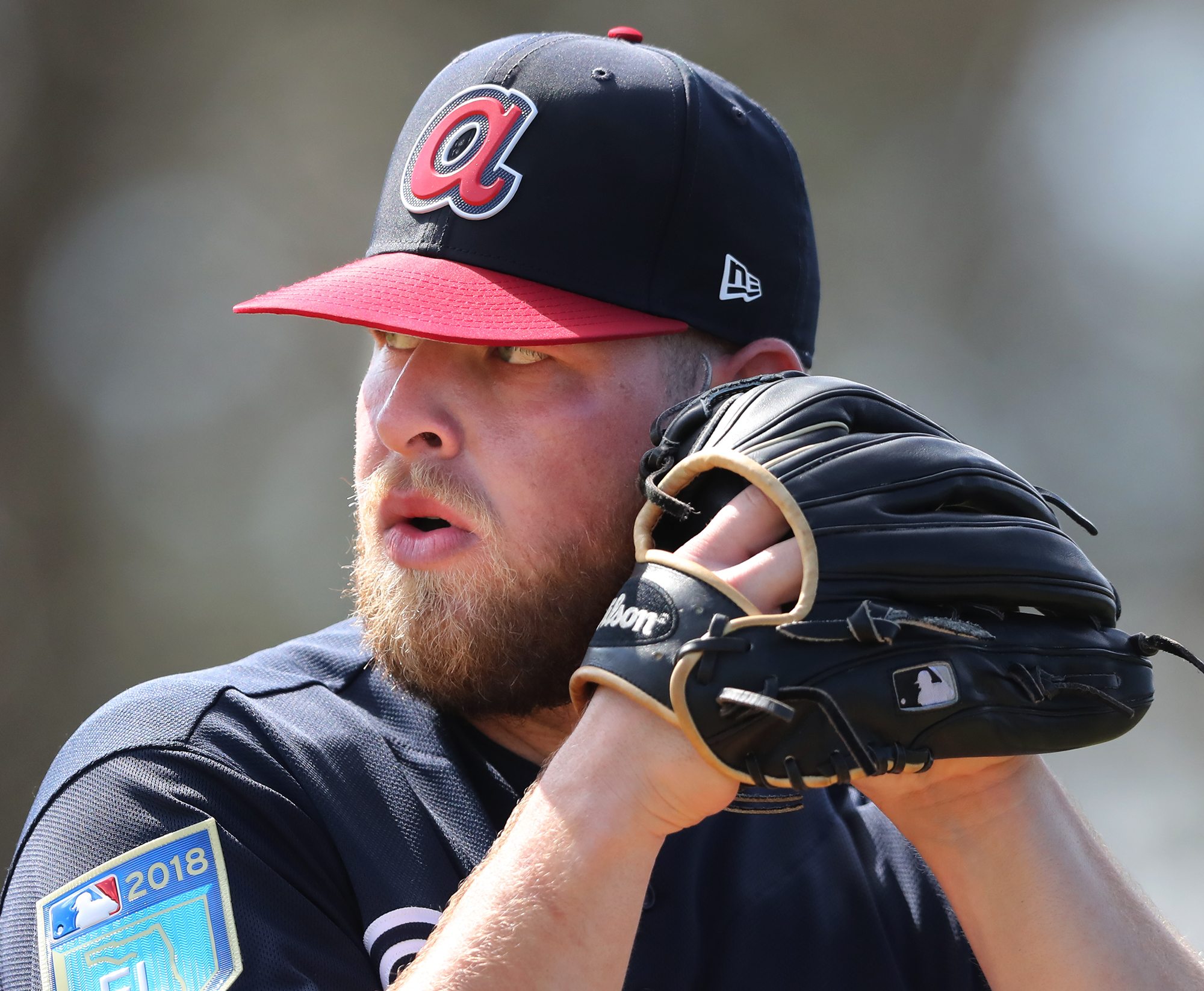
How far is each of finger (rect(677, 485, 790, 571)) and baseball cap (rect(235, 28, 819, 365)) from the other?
0.33m

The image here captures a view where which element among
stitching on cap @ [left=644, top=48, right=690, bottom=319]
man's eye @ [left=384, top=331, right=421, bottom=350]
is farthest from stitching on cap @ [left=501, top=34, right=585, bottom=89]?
man's eye @ [left=384, top=331, right=421, bottom=350]

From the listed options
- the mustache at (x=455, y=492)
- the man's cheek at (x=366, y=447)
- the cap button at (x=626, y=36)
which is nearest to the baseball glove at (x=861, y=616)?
the mustache at (x=455, y=492)

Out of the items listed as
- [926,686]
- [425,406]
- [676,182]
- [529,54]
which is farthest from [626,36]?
[926,686]

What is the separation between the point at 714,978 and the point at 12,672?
3312 mm

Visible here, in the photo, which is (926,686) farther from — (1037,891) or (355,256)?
(355,256)

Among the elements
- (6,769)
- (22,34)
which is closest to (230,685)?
(6,769)

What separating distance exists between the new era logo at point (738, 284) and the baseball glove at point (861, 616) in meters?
0.33

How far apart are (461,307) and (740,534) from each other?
43 cm

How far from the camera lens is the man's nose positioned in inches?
42.9

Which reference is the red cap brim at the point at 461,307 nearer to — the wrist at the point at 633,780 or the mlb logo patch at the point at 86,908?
the wrist at the point at 633,780

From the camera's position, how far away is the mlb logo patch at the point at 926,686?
2.55ft

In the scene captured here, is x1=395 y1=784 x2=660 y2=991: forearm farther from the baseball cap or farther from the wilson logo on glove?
the baseball cap

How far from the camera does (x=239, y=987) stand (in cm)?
81

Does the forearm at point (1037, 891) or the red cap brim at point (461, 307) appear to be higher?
the red cap brim at point (461, 307)
